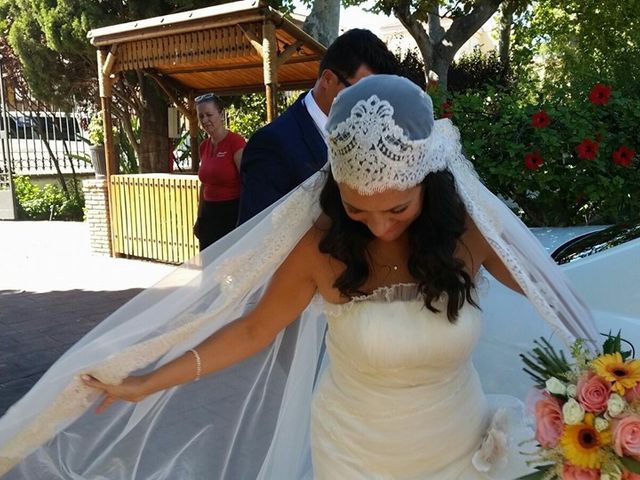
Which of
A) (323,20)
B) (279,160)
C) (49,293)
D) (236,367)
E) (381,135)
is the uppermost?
(323,20)

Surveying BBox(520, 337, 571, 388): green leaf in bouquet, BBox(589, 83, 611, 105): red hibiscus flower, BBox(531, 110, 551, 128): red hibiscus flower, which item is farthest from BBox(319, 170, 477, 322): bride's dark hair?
BBox(589, 83, 611, 105): red hibiscus flower

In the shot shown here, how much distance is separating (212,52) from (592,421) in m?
6.98

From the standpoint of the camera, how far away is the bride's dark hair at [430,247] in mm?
1760

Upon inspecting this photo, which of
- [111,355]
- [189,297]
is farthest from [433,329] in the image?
[111,355]

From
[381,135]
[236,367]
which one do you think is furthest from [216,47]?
[381,135]

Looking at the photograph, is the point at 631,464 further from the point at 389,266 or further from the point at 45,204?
the point at 45,204

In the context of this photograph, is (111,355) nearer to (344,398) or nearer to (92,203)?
(344,398)

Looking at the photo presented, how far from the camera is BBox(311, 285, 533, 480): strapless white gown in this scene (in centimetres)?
177

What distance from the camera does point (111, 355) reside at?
6.37 feet

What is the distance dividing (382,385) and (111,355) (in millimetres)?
757

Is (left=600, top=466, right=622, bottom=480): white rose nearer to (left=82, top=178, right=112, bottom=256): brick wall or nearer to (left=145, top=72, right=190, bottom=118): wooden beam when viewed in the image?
(left=145, top=72, right=190, bottom=118): wooden beam

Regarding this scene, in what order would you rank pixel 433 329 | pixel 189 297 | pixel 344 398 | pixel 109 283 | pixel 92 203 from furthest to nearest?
pixel 92 203, pixel 109 283, pixel 189 297, pixel 344 398, pixel 433 329

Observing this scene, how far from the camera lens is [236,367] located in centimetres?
253

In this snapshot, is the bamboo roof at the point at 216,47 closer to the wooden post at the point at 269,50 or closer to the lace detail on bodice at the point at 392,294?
the wooden post at the point at 269,50
